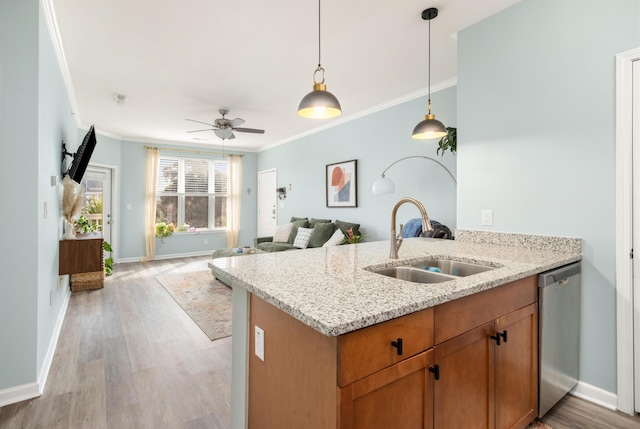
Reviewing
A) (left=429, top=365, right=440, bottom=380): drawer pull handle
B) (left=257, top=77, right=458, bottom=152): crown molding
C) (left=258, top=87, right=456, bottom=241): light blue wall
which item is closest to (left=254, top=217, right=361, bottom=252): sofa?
(left=258, top=87, right=456, bottom=241): light blue wall

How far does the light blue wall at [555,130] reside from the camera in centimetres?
190

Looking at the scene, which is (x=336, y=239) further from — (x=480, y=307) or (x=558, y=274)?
(x=480, y=307)

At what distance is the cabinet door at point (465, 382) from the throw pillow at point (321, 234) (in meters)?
3.83

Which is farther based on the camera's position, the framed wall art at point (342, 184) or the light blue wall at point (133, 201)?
the light blue wall at point (133, 201)

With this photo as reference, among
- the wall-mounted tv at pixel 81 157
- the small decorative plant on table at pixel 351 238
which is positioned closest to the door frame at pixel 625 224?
the small decorative plant on table at pixel 351 238

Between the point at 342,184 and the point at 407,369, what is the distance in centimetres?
436

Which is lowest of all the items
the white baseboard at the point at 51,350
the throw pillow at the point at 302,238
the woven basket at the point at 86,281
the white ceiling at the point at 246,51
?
the white baseboard at the point at 51,350

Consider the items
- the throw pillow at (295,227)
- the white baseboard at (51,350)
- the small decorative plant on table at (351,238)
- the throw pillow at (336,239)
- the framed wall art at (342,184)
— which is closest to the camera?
the white baseboard at (51,350)

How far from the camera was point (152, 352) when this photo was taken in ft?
8.82

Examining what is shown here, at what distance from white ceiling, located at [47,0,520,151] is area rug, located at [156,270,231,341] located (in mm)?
2593

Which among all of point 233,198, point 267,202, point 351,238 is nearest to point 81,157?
point 351,238

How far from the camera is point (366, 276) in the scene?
1387mm

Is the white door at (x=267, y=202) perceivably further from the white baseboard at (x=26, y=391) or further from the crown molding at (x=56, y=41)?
the white baseboard at (x=26, y=391)

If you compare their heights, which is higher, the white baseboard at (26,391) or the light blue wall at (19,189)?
the light blue wall at (19,189)
